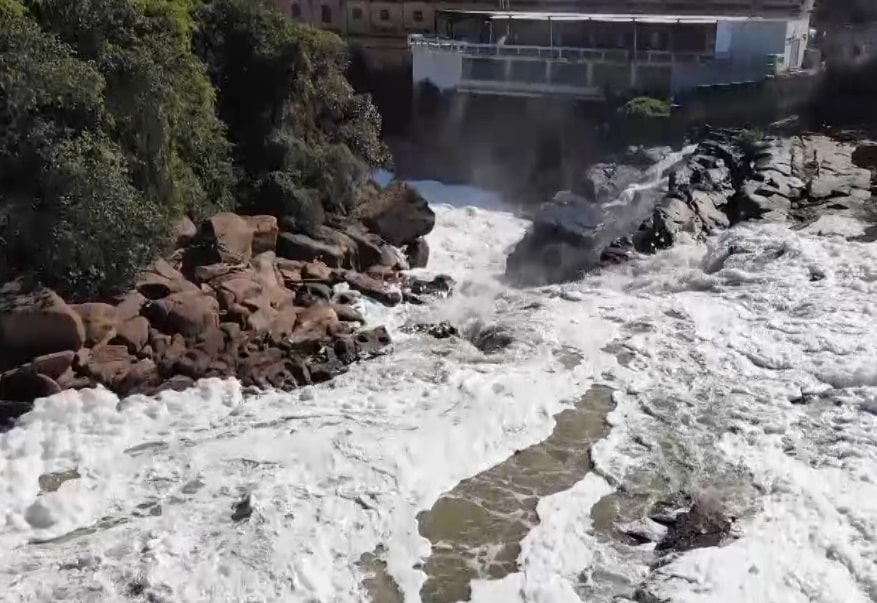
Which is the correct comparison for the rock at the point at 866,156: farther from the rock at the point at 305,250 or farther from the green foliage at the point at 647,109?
the rock at the point at 305,250

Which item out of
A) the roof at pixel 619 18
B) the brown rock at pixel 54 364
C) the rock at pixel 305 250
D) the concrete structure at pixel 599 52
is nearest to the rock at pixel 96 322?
the brown rock at pixel 54 364

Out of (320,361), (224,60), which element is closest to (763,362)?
(320,361)

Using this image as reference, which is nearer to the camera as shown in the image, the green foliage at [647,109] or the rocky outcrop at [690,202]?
the rocky outcrop at [690,202]

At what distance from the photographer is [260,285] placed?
17.3 m

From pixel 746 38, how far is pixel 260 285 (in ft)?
76.2

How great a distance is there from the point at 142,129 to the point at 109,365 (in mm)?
4735

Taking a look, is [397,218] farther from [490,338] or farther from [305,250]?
[490,338]

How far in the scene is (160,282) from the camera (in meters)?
15.9

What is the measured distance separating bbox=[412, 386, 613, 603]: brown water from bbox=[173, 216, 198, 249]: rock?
8865mm

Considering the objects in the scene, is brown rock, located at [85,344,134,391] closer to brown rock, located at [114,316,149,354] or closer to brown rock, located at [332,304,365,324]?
brown rock, located at [114,316,149,354]

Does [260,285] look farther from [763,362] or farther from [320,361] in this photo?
[763,362]

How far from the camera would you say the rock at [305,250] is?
20.0 m

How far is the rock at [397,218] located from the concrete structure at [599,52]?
38.9ft

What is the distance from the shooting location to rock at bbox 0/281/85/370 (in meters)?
13.9
